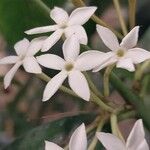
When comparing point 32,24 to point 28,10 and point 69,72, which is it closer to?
point 28,10

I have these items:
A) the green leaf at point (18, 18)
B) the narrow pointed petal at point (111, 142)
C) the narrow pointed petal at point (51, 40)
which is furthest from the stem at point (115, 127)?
the green leaf at point (18, 18)

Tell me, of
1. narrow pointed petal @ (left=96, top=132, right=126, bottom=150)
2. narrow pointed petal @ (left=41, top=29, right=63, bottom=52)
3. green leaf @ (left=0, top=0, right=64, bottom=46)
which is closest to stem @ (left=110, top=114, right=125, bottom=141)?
narrow pointed petal @ (left=96, top=132, right=126, bottom=150)

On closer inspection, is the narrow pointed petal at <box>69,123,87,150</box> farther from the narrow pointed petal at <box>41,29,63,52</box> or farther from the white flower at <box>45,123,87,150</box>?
the narrow pointed petal at <box>41,29,63,52</box>

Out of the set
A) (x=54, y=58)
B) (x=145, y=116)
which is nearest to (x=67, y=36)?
(x=54, y=58)

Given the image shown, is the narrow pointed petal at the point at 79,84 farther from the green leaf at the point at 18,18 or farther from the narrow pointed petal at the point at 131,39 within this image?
the green leaf at the point at 18,18

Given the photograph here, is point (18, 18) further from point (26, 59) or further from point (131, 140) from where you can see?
point (131, 140)

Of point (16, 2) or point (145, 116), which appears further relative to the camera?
point (16, 2)
